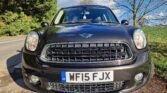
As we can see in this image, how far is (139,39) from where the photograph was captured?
447cm

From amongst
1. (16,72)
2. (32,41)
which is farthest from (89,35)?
(16,72)

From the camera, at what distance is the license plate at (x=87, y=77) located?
13.5 ft

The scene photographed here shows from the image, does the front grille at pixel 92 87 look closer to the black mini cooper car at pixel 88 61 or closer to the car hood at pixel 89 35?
the black mini cooper car at pixel 88 61

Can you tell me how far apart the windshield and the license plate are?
1.86 meters

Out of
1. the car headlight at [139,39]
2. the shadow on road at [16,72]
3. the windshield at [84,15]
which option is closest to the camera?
the car headlight at [139,39]

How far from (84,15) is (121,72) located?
222 centimetres

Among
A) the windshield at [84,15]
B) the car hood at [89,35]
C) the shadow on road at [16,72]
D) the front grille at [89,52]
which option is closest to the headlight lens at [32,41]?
the car hood at [89,35]

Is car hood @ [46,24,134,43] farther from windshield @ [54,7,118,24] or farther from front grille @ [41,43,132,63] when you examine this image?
windshield @ [54,7,118,24]

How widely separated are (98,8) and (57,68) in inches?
Result: 105

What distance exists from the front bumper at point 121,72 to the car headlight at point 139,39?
0.12 metres

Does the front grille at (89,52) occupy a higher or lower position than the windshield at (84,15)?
lower

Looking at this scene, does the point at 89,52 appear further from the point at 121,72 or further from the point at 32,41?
the point at 32,41

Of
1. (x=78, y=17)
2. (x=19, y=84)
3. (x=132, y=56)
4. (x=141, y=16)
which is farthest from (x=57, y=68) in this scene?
(x=141, y=16)

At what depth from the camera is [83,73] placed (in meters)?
4.12
